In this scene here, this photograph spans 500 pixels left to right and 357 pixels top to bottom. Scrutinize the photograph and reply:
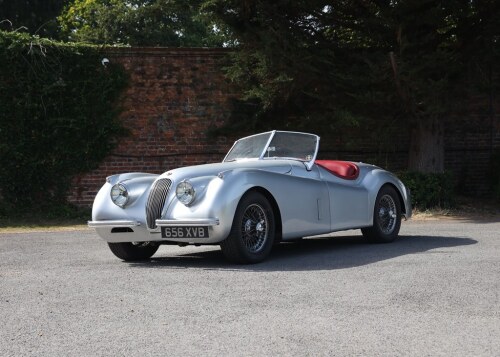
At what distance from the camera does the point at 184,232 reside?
762 cm

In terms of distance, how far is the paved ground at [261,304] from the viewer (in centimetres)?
446

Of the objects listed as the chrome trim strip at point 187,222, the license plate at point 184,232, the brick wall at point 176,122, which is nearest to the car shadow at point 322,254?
the license plate at point 184,232

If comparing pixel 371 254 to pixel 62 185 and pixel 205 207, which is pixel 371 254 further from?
pixel 62 185

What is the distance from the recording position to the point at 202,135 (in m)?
17.1

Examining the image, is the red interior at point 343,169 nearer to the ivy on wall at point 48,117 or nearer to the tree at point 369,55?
the tree at point 369,55

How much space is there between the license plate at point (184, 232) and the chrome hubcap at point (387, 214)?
3010mm

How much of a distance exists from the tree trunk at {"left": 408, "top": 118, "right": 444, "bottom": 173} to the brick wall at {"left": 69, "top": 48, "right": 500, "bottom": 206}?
0.59 metres

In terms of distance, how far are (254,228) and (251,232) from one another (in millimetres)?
59

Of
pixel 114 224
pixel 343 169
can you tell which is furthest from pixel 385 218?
pixel 114 224

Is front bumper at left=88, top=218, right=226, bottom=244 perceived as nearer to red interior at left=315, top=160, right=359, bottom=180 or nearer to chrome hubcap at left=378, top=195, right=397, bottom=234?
red interior at left=315, top=160, right=359, bottom=180

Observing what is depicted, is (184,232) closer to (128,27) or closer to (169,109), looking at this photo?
(169,109)

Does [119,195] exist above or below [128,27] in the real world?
below

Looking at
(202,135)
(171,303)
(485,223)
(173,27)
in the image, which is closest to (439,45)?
(485,223)

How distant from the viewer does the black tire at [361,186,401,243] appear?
962 centimetres
